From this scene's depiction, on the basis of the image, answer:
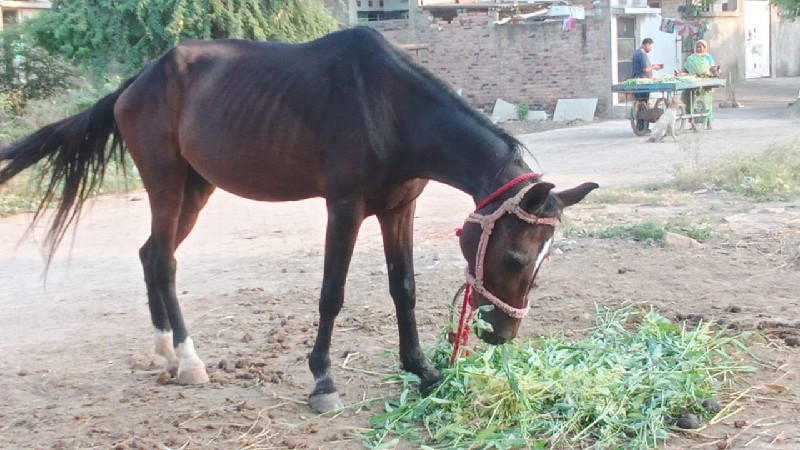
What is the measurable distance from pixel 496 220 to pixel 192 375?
205 cm

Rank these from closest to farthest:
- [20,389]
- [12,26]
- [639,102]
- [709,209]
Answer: [20,389] → [709,209] → [12,26] → [639,102]

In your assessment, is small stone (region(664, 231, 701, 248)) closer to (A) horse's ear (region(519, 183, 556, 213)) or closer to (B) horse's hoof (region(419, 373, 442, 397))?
(B) horse's hoof (region(419, 373, 442, 397))

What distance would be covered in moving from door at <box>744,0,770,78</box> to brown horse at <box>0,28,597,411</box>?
33931 millimetres

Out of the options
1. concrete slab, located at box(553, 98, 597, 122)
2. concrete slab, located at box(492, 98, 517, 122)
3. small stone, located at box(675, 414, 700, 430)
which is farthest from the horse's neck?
concrete slab, located at box(492, 98, 517, 122)

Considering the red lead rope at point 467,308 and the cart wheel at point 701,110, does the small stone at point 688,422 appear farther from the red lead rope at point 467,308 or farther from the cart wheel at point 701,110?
the cart wheel at point 701,110

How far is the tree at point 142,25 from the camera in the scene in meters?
Result: 15.2

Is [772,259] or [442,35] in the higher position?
[442,35]

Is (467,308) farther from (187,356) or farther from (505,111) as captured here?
(505,111)

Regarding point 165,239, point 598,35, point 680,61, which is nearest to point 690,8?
point 680,61

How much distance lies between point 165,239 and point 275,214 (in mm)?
5837

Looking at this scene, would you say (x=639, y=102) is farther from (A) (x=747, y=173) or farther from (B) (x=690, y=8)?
(B) (x=690, y=8)

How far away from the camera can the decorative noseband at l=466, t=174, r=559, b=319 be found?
159 inches

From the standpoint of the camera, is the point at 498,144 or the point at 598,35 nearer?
the point at 498,144

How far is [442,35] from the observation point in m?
26.3
